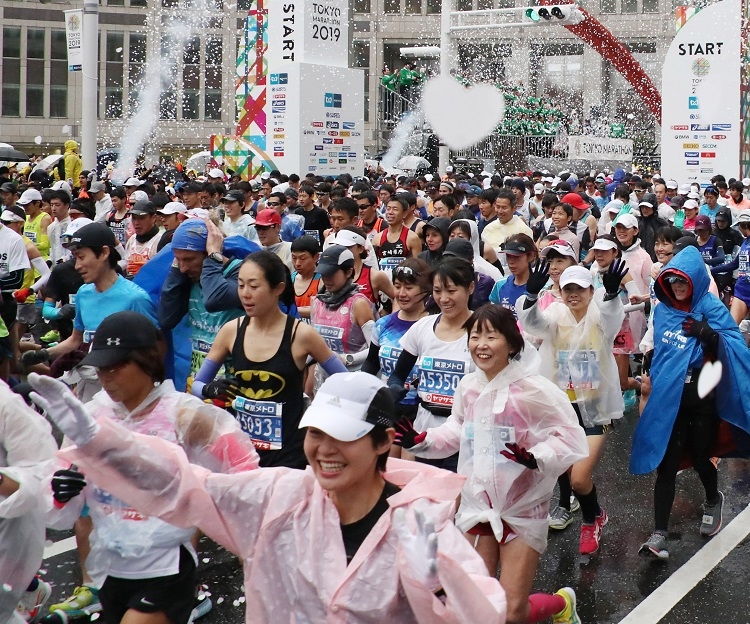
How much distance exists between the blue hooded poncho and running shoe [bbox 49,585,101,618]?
3112 millimetres

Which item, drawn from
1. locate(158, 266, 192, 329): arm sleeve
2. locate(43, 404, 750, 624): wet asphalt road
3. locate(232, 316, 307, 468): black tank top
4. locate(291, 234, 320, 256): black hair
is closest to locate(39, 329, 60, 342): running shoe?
locate(291, 234, 320, 256): black hair

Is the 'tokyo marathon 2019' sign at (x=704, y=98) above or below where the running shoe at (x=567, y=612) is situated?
above

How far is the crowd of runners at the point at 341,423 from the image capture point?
301 cm

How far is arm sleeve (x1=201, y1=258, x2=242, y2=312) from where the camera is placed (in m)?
6.26

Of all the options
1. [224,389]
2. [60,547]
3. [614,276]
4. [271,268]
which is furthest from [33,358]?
[614,276]

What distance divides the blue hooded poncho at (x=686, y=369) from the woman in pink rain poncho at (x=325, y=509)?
3632 mm

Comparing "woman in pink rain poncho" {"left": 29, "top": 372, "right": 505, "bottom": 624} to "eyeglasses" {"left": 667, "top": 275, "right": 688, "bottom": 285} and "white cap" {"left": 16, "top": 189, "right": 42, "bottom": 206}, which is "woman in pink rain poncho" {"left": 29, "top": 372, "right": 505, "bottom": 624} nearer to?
"eyeglasses" {"left": 667, "top": 275, "right": 688, "bottom": 285}

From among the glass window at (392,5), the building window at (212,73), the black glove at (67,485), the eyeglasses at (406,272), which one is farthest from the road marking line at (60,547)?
the glass window at (392,5)

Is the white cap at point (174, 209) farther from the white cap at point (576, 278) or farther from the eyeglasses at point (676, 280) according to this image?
the eyeglasses at point (676, 280)

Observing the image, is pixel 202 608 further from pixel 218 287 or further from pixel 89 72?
pixel 89 72

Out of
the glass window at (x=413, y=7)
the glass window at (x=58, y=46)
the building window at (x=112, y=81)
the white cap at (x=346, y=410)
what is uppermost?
the glass window at (x=413, y=7)

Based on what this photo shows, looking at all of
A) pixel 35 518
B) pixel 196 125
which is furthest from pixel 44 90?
pixel 35 518

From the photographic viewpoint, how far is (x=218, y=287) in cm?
629

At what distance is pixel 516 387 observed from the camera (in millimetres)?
4672
